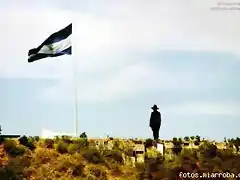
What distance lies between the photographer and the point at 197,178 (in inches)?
698

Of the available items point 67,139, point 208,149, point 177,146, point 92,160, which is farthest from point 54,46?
point 208,149

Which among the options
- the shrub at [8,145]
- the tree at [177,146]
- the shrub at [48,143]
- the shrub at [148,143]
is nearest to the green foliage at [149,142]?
the shrub at [148,143]

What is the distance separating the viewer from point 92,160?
18.6 meters

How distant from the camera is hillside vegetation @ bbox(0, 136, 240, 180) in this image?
18.2 meters

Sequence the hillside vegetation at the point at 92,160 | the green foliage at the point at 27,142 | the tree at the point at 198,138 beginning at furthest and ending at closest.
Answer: the green foliage at the point at 27,142, the tree at the point at 198,138, the hillside vegetation at the point at 92,160

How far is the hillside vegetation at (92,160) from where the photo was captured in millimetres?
18172

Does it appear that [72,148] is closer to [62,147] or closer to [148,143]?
[62,147]

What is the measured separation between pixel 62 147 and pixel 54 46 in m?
2.07

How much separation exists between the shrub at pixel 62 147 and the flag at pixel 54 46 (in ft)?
5.80

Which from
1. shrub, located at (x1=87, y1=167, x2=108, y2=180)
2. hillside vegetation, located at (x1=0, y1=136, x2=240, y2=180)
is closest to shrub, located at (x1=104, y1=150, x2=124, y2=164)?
hillside vegetation, located at (x1=0, y1=136, x2=240, y2=180)

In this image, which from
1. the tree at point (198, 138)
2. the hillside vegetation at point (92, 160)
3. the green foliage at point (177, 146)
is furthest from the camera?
the green foliage at point (177, 146)

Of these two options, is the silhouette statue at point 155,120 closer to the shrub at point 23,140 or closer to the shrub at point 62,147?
the shrub at point 62,147

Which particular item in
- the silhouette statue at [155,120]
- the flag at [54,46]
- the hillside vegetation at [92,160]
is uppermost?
the flag at [54,46]

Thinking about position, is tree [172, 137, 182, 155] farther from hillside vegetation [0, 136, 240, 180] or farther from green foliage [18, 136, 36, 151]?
green foliage [18, 136, 36, 151]
